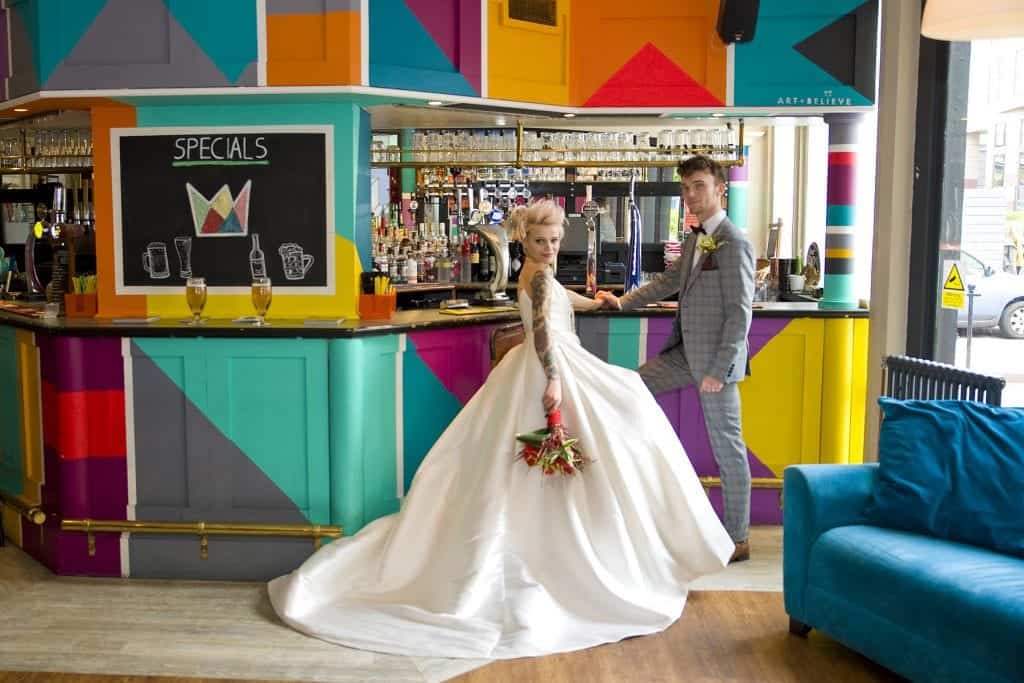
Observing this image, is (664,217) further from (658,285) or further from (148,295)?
(148,295)

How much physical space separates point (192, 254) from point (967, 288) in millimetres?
3725

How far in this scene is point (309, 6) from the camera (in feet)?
16.8

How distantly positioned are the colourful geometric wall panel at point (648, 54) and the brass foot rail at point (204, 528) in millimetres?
2669

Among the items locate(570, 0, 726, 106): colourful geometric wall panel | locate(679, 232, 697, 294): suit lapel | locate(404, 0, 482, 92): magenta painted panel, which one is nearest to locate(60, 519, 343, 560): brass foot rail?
locate(679, 232, 697, 294): suit lapel

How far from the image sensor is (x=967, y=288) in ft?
17.0

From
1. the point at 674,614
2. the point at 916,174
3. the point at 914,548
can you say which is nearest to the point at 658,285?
the point at 916,174

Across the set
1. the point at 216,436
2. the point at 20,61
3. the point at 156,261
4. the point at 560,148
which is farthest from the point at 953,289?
the point at 20,61

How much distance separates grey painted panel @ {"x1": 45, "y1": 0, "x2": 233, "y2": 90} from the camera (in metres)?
5.13

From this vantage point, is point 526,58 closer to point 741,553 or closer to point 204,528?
point 741,553

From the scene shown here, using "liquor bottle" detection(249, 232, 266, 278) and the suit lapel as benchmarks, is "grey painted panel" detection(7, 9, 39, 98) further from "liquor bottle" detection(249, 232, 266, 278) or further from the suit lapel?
the suit lapel

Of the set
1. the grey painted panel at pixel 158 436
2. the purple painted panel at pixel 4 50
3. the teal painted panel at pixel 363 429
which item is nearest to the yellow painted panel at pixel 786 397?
the teal painted panel at pixel 363 429

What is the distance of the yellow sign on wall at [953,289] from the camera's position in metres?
5.22

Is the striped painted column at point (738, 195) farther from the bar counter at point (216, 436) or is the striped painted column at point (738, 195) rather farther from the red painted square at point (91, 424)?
the red painted square at point (91, 424)

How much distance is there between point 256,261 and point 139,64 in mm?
1067
